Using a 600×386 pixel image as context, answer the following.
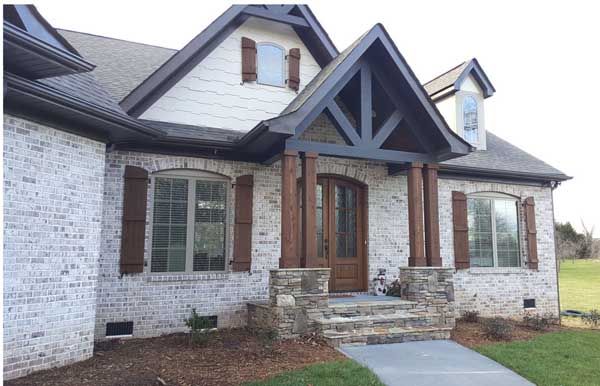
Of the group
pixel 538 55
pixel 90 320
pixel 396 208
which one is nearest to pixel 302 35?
pixel 396 208

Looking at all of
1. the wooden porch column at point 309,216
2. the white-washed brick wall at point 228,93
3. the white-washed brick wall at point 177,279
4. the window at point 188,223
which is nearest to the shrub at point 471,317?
the wooden porch column at point 309,216

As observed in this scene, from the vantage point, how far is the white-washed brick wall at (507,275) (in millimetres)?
10289

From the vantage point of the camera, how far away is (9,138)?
5.51 m

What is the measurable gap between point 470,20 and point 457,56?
9072 mm

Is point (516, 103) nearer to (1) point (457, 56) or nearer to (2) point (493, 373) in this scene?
(1) point (457, 56)

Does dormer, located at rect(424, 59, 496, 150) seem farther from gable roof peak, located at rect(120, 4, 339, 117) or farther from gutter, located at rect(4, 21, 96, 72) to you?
gutter, located at rect(4, 21, 96, 72)

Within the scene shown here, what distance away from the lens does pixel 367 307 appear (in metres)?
7.48

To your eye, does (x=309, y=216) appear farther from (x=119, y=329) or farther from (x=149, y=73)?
(x=149, y=73)

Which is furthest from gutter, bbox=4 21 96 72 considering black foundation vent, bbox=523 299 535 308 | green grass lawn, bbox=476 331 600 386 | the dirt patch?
black foundation vent, bbox=523 299 535 308

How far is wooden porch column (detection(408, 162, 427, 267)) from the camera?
8242mm

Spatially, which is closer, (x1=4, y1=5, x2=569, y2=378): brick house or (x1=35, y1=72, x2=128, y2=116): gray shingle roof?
(x1=4, y1=5, x2=569, y2=378): brick house

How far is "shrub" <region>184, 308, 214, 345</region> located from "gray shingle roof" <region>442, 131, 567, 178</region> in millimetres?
6128

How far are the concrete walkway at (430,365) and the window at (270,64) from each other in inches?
214

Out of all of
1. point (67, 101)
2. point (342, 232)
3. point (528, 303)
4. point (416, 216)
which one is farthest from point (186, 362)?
point (528, 303)
